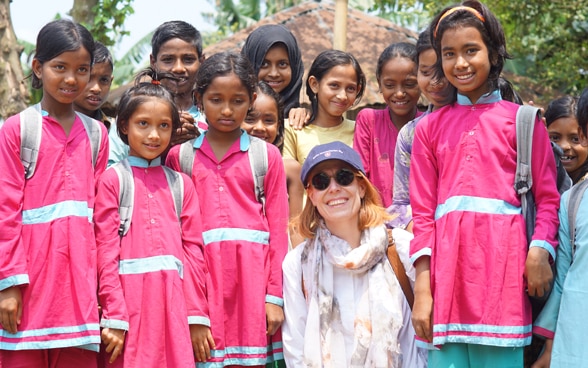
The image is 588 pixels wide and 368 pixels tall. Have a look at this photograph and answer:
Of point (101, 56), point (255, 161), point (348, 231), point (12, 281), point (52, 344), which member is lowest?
point (52, 344)

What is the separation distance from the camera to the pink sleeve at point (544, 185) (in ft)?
12.0

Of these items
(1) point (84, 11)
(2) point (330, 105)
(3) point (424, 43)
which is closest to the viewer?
(3) point (424, 43)

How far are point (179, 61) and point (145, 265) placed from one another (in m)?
1.87

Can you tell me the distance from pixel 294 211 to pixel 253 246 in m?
0.63

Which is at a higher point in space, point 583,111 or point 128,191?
point 583,111

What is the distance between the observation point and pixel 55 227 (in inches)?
152

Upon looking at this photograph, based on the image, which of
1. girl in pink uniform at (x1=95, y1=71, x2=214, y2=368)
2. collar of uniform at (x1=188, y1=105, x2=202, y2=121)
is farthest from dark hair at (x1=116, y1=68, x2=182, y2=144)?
collar of uniform at (x1=188, y1=105, x2=202, y2=121)

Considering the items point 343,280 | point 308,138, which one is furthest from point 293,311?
point 308,138

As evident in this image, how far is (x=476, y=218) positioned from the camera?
3680mm

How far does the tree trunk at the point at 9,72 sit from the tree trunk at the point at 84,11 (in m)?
1.19

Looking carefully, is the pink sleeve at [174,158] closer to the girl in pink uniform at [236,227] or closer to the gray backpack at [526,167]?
the girl in pink uniform at [236,227]

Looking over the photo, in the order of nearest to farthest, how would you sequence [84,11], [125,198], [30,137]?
[30,137] < [125,198] < [84,11]

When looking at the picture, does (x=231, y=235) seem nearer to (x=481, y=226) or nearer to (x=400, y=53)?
(x=481, y=226)

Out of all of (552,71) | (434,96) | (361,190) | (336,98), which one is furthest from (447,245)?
(552,71)
